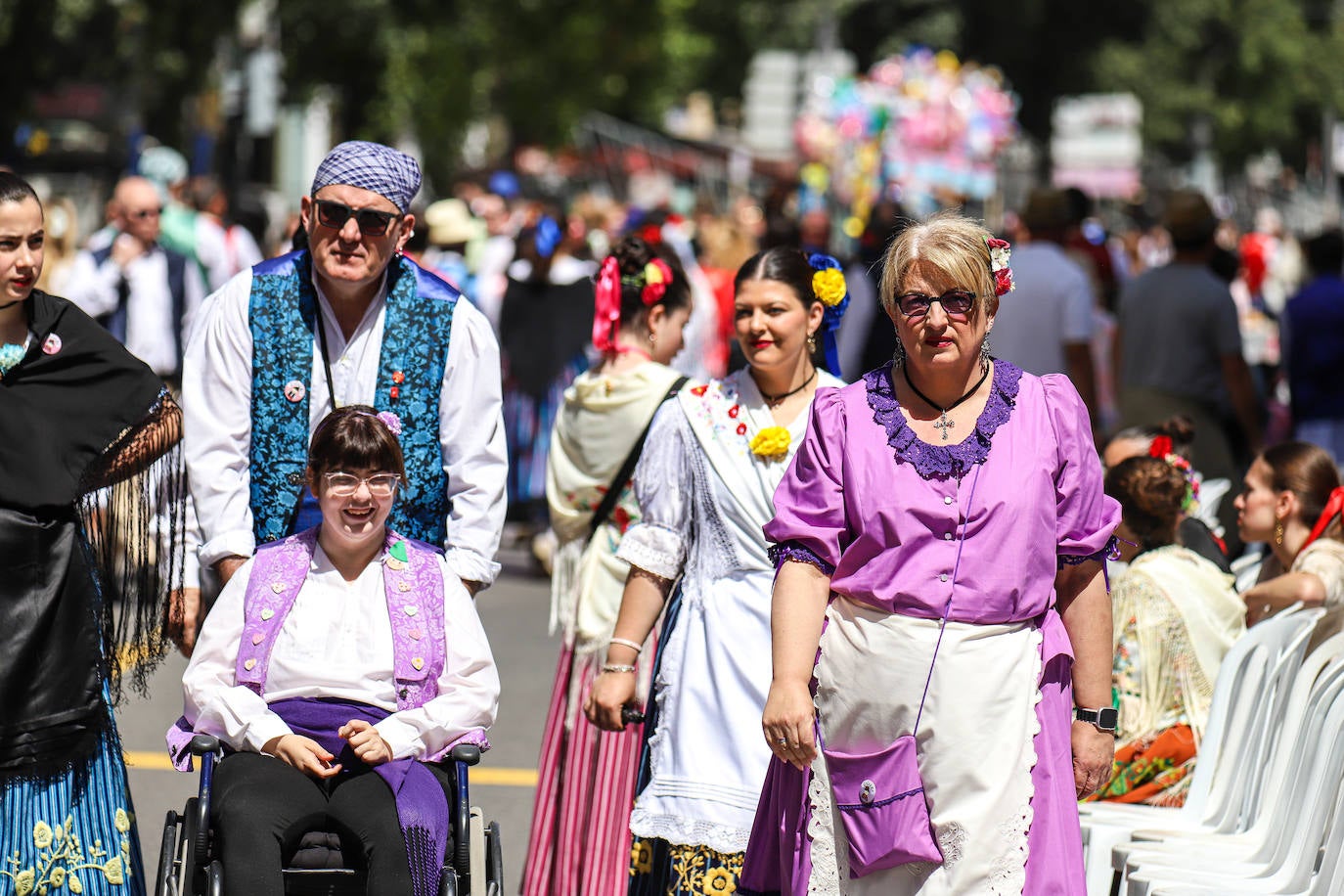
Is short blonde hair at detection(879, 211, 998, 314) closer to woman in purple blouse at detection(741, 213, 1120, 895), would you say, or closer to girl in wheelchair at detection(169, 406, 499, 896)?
woman in purple blouse at detection(741, 213, 1120, 895)

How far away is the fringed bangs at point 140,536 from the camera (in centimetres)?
476

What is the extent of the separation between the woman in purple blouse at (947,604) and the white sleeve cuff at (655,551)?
2.89 ft

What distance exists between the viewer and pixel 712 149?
132 ft

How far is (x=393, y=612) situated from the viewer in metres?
4.60

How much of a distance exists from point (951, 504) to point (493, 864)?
1.29 metres

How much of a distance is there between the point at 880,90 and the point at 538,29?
5.61m

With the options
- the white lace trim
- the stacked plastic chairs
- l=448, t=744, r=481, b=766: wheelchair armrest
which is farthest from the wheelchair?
the stacked plastic chairs

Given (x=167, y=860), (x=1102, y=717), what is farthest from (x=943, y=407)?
(x=167, y=860)

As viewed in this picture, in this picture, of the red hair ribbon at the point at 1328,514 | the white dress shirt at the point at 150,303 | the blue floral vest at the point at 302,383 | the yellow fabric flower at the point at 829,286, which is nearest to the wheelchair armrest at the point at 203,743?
the blue floral vest at the point at 302,383

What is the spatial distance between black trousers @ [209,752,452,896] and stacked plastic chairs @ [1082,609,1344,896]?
6.11 ft

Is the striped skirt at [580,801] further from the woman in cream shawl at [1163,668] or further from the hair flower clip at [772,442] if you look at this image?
the woman in cream shawl at [1163,668]

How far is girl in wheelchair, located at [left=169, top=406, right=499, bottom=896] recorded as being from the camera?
14.2 feet

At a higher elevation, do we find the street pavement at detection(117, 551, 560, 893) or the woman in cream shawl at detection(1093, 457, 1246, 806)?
the woman in cream shawl at detection(1093, 457, 1246, 806)

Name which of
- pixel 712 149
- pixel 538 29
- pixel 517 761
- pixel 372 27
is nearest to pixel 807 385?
pixel 517 761
